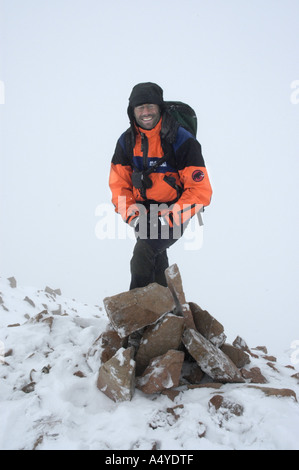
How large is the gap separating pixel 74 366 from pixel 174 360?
1520 mm

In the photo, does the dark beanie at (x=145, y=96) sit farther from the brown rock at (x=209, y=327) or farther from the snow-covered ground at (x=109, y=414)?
the snow-covered ground at (x=109, y=414)

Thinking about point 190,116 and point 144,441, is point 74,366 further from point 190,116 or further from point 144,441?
point 190,116

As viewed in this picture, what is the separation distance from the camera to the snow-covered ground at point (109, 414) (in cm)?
249

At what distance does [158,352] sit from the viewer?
12.4 feet

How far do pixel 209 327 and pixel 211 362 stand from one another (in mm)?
899

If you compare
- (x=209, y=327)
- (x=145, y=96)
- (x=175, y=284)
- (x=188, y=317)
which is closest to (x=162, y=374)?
(x=188, y=317)

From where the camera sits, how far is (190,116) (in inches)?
192

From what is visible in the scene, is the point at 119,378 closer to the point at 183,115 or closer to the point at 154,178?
the point at 154,178

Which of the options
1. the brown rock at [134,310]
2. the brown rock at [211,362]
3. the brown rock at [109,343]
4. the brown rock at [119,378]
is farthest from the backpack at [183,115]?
the brown rock at [119,378]

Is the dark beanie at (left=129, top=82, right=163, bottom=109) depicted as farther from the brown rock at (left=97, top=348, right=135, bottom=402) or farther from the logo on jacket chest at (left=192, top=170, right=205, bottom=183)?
the brown rock at (left=97, top=348, right=135, bottom=402)

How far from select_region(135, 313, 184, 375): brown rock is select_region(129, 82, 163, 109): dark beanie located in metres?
3.46

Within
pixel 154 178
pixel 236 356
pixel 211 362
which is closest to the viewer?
pixel 211 362

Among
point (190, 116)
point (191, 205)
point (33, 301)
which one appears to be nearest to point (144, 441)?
point (191, 205)
